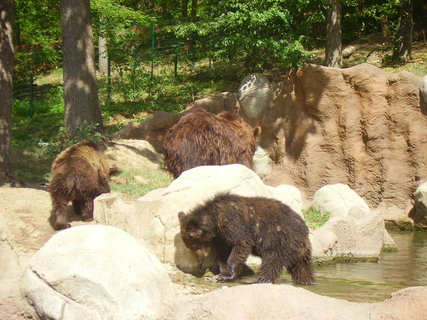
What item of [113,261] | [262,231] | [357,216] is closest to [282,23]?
[357,216]

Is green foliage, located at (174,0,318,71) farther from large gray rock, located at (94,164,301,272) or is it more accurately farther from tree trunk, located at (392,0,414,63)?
large gray rock, located at (94,164,301,272)

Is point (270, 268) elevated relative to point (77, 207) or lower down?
elevated

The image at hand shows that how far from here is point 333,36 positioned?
20.2 metres

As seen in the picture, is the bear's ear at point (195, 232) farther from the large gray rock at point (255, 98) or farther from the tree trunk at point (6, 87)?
the large gray rock at point (255, 98)

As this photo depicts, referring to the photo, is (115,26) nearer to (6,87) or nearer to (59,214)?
(6,87)

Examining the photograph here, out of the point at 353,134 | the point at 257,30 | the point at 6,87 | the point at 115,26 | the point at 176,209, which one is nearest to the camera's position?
the point at 176,209

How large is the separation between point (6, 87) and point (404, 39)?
578 inches

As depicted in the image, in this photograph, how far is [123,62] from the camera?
24.7 meters

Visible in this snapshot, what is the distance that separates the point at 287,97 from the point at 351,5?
31.2 feet

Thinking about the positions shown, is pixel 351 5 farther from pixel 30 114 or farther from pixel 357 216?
pixel 357 216

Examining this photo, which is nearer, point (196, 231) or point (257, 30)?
point (196, 231)

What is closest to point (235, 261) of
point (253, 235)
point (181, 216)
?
point (253, 235)

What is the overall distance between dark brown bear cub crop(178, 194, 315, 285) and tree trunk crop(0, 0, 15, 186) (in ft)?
17.3

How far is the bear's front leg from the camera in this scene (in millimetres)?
7514
